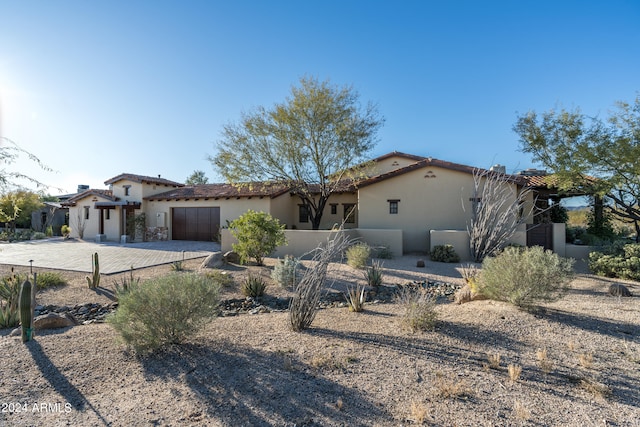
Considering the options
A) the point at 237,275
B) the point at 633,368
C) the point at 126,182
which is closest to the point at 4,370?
the point at 237,275

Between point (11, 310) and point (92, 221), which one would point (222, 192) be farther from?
point (11, 310)

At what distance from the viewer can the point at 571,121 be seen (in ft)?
48.7

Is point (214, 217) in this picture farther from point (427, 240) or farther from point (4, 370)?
point (4, 370)

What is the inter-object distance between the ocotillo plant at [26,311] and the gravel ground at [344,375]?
187mm

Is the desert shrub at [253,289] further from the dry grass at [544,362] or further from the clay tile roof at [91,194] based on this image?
the clay tile roof at [91,194]

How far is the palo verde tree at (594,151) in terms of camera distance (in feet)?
42.9

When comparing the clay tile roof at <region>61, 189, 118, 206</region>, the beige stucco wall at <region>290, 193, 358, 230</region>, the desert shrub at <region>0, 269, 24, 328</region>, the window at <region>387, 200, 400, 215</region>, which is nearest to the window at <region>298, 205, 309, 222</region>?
the beige stucco wall at <region>290, 193, 358, 230</region>

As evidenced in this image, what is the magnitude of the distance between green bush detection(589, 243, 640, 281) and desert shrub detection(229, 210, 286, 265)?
1209cm

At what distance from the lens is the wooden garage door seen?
23312 millimetres

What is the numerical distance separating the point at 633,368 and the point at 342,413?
4086 millimetres

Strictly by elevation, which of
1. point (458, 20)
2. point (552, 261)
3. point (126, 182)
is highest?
point (458, 20)

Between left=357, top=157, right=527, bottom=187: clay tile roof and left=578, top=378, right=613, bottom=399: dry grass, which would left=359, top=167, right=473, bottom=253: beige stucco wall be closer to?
left=357, top=157, right=527, bottom=187: clay tile roof

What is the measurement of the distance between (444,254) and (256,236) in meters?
8.50

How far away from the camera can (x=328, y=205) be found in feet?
77.3
